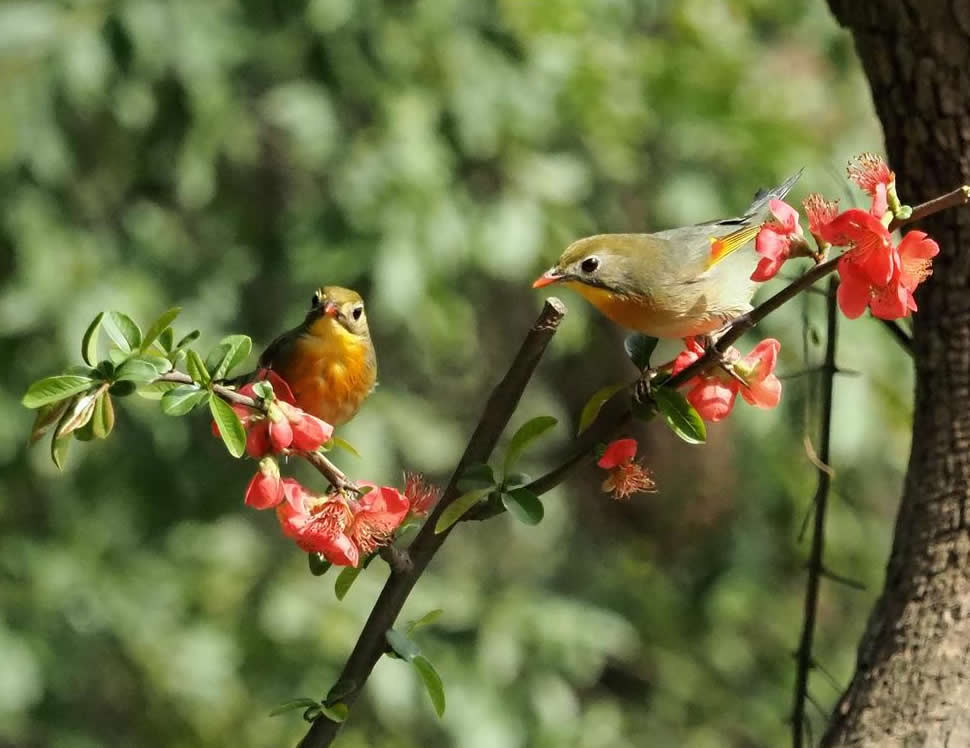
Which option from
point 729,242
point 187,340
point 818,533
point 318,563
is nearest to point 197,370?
point 187,340

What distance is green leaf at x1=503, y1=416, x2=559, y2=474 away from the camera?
1.34 meters

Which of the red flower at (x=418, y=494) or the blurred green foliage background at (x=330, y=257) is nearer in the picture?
the red flower at (x=418, y=494)

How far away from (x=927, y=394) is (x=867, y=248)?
1.93 ft

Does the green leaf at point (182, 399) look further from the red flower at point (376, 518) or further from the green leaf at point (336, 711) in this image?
the green leaf at point (336, 711)

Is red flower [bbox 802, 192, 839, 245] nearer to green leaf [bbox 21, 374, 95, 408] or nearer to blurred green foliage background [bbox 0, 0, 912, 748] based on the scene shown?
green leaf [bbox 21, 374, 95, 408]

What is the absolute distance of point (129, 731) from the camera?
5090 millimetres

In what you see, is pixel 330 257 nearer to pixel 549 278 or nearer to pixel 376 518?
pixel 549 278

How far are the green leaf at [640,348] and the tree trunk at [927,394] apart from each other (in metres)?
0.48

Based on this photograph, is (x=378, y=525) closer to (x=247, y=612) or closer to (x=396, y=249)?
(x=396, y=249)

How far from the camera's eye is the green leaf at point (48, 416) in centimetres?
126

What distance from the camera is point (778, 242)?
1276 millimetres

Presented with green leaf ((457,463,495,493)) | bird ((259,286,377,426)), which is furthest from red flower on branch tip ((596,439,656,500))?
bird ((259,286,377,426))

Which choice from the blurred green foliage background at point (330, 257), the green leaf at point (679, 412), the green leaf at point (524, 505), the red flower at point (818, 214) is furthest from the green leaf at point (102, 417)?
the blurred green foliage background at point (330, 257)

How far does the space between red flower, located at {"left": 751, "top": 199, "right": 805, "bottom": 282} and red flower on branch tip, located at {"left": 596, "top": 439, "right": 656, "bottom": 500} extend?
8.4 inches
